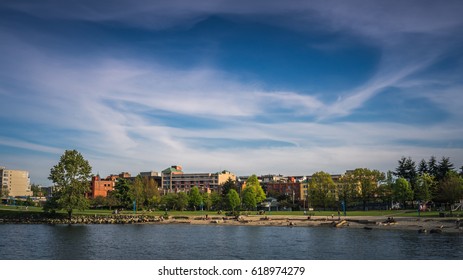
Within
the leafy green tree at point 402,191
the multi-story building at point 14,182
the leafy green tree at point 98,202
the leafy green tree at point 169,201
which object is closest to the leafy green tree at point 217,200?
the leafy green tree at point 169,201

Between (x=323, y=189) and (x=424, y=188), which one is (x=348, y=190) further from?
(x=424, y=188)

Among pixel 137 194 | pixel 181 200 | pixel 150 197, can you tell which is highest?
pixel 137 194

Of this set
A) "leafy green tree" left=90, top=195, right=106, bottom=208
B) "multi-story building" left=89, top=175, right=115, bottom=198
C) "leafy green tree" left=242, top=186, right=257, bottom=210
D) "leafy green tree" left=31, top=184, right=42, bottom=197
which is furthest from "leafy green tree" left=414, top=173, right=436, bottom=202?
"leafy green tree" left=31, top=184, right=42, bottom=197

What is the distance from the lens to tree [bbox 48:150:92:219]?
7600cm

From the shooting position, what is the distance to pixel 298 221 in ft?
221

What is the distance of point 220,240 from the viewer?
44.2 m

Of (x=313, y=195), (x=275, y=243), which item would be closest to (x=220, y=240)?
(x=275, y=243)

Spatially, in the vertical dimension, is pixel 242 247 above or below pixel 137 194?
below

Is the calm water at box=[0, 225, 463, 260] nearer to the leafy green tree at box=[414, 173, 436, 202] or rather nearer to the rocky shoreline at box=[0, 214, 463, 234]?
the rocky shoreline at box=[0, 214, 463, 234]

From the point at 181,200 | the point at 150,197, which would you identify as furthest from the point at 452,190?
the point at 150,197

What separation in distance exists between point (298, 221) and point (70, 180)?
43.0m

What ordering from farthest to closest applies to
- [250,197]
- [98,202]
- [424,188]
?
[98,202] < [250,197] < [424,188]

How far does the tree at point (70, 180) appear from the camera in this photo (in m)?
76.0

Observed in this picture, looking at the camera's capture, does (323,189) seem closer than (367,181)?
No
